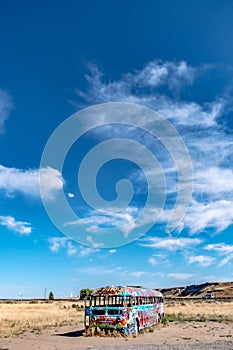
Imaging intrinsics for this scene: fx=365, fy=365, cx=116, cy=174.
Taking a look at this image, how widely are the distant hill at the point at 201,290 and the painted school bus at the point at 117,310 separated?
407 feet

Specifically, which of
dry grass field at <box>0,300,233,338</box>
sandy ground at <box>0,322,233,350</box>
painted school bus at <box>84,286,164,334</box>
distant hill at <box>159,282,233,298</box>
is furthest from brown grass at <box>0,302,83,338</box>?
distant hill at <box>159,282,233,298</box>

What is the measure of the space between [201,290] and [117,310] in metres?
152

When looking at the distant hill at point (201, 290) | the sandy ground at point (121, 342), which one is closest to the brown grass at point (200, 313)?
the sandy ground at point (121, 342)

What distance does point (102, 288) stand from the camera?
2189cm

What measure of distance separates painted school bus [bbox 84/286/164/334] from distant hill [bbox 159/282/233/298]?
123995 mm

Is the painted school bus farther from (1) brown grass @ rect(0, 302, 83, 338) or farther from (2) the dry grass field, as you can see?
(1) brown grass @ rect(0, 302, 83, 338)

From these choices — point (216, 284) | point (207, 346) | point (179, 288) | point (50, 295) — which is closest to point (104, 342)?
point (207, 346)

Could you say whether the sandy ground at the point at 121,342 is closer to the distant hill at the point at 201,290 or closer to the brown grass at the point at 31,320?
the brown grass at the point at 31,320

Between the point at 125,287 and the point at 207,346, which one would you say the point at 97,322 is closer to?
the point at 125,287

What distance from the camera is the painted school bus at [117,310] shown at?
20328 mm

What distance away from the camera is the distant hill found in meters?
143

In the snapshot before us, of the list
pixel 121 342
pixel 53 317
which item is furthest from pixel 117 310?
pixel 53 317

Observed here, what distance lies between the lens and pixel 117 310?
20.4 meters

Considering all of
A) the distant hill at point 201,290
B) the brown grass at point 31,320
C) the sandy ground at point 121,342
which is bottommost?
the sandy ground at point 121,342
